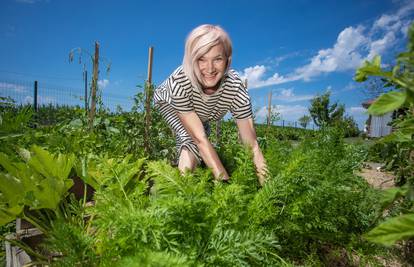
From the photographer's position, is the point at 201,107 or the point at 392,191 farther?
the point at 201,107

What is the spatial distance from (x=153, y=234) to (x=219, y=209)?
24cm

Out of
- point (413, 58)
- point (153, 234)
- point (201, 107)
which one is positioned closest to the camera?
point (413, 58)

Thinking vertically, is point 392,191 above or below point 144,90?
below

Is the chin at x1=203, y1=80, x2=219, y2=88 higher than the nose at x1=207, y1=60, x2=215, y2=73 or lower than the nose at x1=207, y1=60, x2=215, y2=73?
lower

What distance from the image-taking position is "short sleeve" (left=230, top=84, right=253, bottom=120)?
2.29 m

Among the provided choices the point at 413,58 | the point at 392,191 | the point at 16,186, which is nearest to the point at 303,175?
the point at 392,191

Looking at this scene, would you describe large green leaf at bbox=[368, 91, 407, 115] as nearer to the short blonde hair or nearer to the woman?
the woman

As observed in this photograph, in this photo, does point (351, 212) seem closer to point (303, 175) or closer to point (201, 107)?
point (303, 175)

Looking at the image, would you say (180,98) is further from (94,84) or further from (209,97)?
(94,84)

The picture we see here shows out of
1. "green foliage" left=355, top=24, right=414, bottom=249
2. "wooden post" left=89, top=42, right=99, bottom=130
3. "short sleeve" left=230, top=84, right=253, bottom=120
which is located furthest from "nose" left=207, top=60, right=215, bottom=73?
"wooden post" left=89, top=42, right=99, bottom=130

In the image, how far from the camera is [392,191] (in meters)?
0.64

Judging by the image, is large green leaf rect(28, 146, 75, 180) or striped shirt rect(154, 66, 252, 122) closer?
large green leaf rect(28, 146, 75, 180)

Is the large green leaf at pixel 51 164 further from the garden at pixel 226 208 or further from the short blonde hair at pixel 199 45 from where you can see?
the short blonde hair at pixel 199 45

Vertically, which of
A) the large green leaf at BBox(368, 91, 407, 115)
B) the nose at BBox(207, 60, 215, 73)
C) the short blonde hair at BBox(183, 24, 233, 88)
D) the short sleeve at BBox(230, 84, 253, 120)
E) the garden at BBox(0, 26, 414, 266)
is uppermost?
the short blonde hair at BBox(183, 24, 233, 88)
